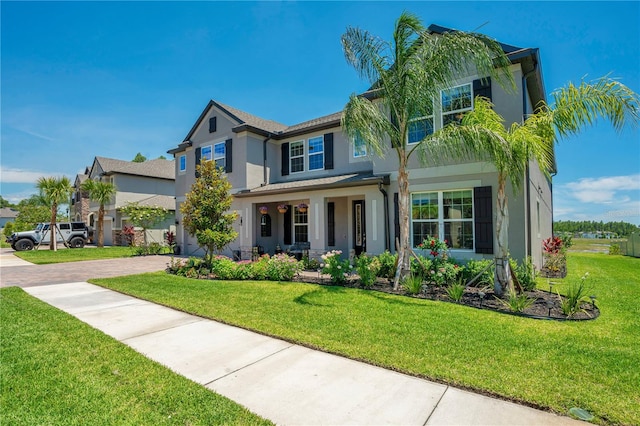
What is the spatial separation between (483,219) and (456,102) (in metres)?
3.85

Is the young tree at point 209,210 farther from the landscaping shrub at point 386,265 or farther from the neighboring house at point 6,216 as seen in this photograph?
the neighboring house at point 6,216

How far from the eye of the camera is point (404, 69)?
7691mm

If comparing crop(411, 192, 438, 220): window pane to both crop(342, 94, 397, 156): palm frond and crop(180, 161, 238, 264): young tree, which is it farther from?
crop(180, 161, 238, 264): young tree

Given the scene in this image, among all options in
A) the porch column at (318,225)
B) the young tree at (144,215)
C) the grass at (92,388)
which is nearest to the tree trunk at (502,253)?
the grass at (92,388)

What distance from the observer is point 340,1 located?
9438 mm

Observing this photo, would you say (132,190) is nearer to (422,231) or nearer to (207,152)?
(207,152)

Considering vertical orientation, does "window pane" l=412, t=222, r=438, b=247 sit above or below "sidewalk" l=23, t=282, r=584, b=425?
above

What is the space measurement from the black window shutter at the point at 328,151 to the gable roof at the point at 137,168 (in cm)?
2078

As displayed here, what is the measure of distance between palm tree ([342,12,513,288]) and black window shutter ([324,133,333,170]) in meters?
5.89

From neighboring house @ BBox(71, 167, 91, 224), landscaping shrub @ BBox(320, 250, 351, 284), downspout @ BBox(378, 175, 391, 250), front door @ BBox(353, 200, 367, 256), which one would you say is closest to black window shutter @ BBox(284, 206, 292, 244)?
front door @ BBox(353, 200, 367, 256)

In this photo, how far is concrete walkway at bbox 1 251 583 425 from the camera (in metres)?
2.78

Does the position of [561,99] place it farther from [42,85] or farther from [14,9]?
[42,85]

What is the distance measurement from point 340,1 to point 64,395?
11.0m

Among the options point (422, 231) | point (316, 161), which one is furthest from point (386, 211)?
point (316, 161)
